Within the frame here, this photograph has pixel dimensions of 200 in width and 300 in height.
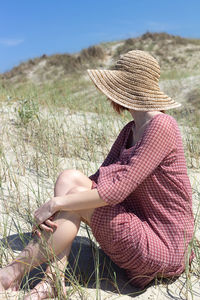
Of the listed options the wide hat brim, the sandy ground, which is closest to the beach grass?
the sandy ground

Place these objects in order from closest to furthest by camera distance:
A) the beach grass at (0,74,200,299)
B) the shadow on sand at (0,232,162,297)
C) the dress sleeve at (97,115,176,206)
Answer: the dress sleeve at (97,115,176,206) → the shadow on sand at (0,232,162,297) → the beach grass at (0,74,200,299)

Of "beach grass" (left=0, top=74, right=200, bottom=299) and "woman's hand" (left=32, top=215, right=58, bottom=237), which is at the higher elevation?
"beach grass" (left=0, top=74, right=200, bottom=299)

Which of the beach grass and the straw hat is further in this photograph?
the beach grass

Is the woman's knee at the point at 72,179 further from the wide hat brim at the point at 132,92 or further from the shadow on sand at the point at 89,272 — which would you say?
the wide hat brim at the point at 132,92

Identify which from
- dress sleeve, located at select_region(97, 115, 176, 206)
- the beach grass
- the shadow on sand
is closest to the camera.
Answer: dress sleeve, located at select_region(97, 115, 176, 206)

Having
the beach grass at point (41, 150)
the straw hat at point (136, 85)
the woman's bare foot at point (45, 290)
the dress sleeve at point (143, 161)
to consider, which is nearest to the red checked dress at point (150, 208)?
the dress sleeve at point (143, 161)

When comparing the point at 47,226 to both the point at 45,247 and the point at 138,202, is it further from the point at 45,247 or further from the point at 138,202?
the point at 138,202

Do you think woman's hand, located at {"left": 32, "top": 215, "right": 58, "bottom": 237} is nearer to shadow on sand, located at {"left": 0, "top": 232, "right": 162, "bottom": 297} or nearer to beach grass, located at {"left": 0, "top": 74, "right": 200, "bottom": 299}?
shadow on sand, located at {"left": 0, "top": 232, "right": 162, "bottom": 297}

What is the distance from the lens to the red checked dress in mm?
1659

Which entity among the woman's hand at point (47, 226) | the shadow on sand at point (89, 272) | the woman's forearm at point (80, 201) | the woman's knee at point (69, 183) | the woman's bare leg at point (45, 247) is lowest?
the shadow on sand at point (89, 272)

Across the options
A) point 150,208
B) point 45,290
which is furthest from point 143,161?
point 45,290

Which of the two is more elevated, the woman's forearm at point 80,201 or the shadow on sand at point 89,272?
the woman's forearm at point 80,201

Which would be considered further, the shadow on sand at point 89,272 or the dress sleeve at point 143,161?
the shadow on sand at point 89,272

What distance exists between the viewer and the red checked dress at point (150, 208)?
5.44ft
